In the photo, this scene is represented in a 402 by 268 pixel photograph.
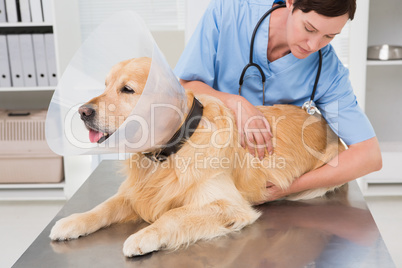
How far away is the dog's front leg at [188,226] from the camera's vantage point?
3.04 feet

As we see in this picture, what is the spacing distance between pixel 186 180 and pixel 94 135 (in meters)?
0.26

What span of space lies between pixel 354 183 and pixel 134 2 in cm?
244

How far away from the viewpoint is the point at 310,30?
113cm

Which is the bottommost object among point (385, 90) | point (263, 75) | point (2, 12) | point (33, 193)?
point (33, 193)

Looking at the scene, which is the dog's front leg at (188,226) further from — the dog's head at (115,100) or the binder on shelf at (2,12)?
the binder on shelf at (2,12)

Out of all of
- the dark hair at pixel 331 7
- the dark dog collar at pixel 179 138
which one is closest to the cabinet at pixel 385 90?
the dark hair at pixel 331 7

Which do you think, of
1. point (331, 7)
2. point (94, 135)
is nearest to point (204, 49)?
point (331, 7)

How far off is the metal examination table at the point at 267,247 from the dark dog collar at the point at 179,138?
21 cm

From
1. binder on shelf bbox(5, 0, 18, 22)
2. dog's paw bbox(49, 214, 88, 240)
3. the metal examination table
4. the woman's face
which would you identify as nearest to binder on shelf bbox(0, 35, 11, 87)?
binder on shelf bbox(5, 0, 18, 22)

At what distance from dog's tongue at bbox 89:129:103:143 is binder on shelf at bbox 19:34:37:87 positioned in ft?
6.77

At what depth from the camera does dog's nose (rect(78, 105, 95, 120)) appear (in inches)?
35.7

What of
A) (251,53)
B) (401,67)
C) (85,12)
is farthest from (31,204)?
(401,67)

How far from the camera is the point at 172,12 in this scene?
3.23m

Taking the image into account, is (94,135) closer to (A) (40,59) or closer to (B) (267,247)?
(B) (267,247)
